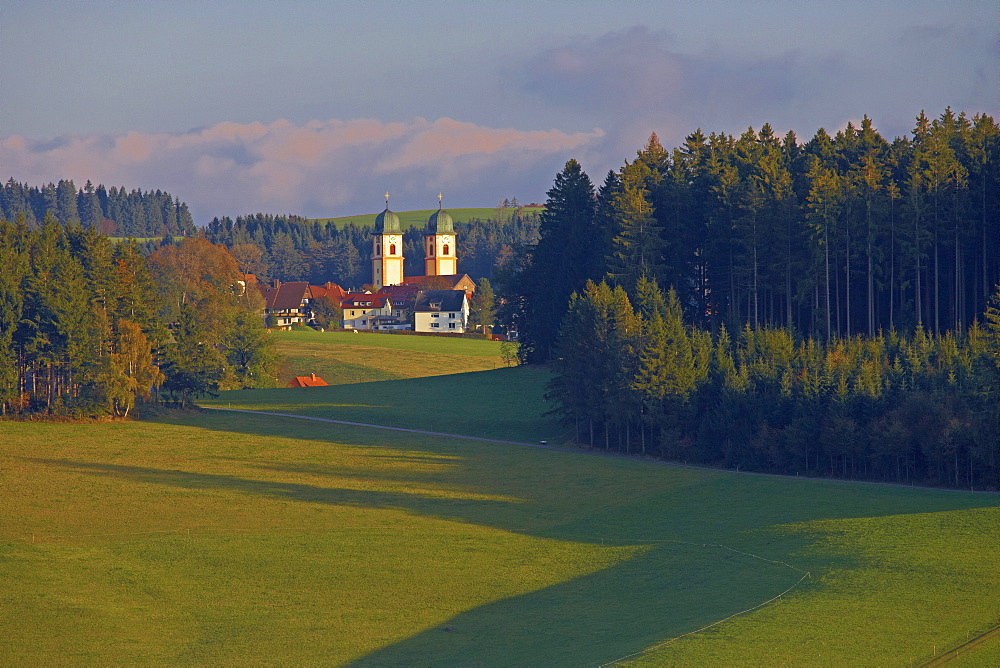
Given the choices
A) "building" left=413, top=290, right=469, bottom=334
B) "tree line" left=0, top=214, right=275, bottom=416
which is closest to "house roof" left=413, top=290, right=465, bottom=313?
"building" left=413, top=290, right=469, bottom=334

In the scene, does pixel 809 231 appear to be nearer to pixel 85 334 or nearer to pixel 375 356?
pixel 85 334

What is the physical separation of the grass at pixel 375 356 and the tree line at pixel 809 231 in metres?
27.8

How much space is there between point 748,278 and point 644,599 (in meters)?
47.9

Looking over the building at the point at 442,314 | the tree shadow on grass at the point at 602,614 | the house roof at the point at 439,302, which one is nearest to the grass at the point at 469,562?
the tree shadow on grass at the point at 602,614

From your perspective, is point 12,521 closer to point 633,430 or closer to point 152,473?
point 152,473

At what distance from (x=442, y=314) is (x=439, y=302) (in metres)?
2.61

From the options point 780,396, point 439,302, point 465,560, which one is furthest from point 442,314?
point 465,560

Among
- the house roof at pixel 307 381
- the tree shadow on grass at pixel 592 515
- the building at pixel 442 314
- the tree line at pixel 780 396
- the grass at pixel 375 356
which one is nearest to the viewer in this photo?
the tree shadow on grass at pixel 592 515

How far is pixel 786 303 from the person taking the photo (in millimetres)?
79062

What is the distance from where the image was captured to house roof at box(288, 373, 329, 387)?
349 feet

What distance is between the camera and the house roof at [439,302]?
191500 millimetres

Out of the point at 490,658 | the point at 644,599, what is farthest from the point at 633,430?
the point at 490,658

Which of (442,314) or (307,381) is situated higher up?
(442,314)

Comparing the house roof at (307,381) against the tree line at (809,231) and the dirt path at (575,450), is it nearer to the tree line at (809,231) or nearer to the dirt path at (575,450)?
the dirt path at (575,450)
